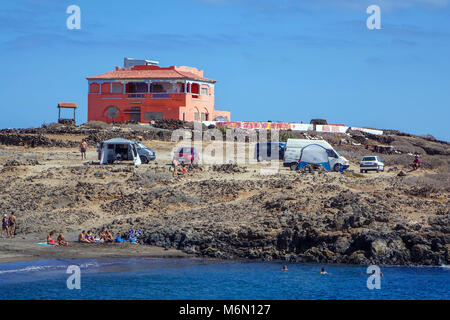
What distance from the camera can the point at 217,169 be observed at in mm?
38188

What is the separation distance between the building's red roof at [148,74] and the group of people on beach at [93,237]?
37954mm

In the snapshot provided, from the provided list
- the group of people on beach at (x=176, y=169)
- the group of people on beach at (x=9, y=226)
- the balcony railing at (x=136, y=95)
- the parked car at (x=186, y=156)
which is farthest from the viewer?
the balcony railing at (x=136, y=95)

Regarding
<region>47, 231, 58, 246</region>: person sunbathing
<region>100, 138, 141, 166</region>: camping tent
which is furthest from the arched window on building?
<region>47, 231, 58, 246</region>: person sunbathing

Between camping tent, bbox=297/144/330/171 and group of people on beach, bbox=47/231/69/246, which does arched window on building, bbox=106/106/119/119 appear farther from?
group of people on beach, bbox=47/231/69/246

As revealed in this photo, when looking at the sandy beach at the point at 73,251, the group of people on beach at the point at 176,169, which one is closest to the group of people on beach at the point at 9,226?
the sandy beach at the point at 73,251

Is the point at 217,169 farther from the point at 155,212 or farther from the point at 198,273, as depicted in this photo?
the point at 198,273

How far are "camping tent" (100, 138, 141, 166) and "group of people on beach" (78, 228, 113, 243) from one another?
459 inches

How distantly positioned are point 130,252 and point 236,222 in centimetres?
489

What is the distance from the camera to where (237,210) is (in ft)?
101

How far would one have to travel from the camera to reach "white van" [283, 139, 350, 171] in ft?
131

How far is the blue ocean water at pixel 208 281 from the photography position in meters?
22.3

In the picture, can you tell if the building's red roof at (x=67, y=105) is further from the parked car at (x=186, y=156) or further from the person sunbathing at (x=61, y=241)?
the person sunbathing at (x=61, y=241)

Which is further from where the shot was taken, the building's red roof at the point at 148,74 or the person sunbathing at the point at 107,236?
the building's red roof at the point at 148,74

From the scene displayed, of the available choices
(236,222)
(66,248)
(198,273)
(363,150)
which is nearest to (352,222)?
(236,222)
